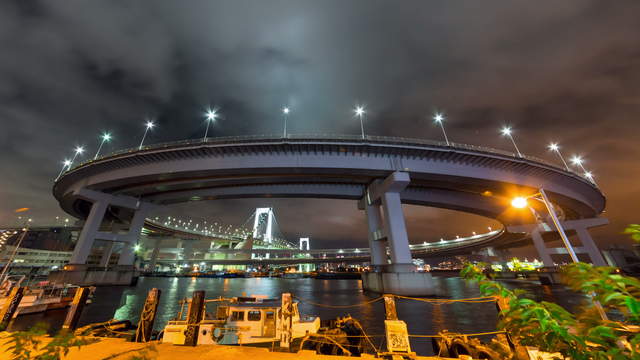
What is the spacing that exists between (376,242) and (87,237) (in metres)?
43.5

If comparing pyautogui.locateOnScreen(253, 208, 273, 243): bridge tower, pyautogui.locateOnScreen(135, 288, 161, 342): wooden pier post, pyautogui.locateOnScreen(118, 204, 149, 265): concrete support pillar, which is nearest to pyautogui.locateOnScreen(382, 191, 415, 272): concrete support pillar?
pyautogui.locateOnScreen(135, 288, 161, 342): wooden pier post

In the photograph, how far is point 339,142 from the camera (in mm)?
28859

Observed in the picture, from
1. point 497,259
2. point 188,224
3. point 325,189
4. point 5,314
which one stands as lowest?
point 5,314

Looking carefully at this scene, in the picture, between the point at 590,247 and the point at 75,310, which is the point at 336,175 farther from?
the point at 590,247

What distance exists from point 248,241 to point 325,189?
87.2 m

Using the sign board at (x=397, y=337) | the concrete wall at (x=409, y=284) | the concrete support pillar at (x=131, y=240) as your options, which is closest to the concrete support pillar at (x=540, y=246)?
the concrete wall at (x=409, y=284)

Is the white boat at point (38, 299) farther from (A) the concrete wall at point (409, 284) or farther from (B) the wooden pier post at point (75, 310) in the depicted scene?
(A) the concrete wall at point (409, 284)

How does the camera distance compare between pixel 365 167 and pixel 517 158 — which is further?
pixel 517 158

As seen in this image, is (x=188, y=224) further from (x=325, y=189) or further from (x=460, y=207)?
(x=460, y=207)

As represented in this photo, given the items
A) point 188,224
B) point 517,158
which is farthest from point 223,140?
point 188,224

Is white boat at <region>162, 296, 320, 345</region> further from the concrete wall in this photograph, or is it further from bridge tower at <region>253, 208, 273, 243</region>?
bridge tower at <region>253, 208, 273, 243</region>

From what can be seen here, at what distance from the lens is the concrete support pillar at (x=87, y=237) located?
35.4 meters

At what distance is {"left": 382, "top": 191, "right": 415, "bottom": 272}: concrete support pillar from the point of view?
87.0 feet

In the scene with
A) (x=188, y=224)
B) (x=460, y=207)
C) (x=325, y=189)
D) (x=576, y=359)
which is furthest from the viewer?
(x=188, y=224)
